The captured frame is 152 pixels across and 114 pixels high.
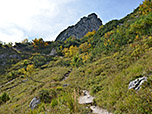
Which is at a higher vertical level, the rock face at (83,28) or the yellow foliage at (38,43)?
the rock face at (83,28)

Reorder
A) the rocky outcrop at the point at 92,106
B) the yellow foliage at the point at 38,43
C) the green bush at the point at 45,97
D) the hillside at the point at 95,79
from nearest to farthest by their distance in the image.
Answer: the hillside at the point at 95,79, the rocky outcrop at the point at 92,106, the green bush at the point at 45,97, the yellow foliage at the point at 38,43

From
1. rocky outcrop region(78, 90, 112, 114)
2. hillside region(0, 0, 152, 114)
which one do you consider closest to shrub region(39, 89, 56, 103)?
hillside region(0, 0, 152, 114)

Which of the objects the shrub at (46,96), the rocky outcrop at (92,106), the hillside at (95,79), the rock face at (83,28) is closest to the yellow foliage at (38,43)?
the hillside at (95,79)

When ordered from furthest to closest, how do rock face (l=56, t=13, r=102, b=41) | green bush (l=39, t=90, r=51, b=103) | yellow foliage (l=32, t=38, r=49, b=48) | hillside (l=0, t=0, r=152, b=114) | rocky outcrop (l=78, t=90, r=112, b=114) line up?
rock face (l=56, t=13, r=102, b=41) → yellow foliage (l=32, t=38, r=49, b=48) → green bush (l=39, t=90, r=51, b=103) → rocky outcrop (l=78, t=90, r=112, b=114) → hillside (l=0, t=0, r=152, b=114)

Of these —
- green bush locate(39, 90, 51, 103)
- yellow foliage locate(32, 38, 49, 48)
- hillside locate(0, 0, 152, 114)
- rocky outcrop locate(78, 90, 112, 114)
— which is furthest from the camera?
yellow foliage locate(32, 38, 49, 48)

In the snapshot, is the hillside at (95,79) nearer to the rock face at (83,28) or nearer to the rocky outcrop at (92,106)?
the rocky outcrop at (92,106)

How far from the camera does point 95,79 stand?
55.6ft

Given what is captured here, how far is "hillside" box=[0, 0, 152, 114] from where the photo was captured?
580 cm

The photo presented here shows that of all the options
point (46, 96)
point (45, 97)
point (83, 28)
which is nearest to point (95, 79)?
point (46, 96)

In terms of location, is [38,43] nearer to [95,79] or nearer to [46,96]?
[95,79]

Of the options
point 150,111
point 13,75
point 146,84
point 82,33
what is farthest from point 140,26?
point 82,33

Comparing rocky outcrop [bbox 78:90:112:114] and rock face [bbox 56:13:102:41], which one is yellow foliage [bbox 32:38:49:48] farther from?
rocky outcrop [bbox 78:90:112:114]

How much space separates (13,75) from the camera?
5872 centimetres

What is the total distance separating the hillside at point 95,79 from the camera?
229 inches
